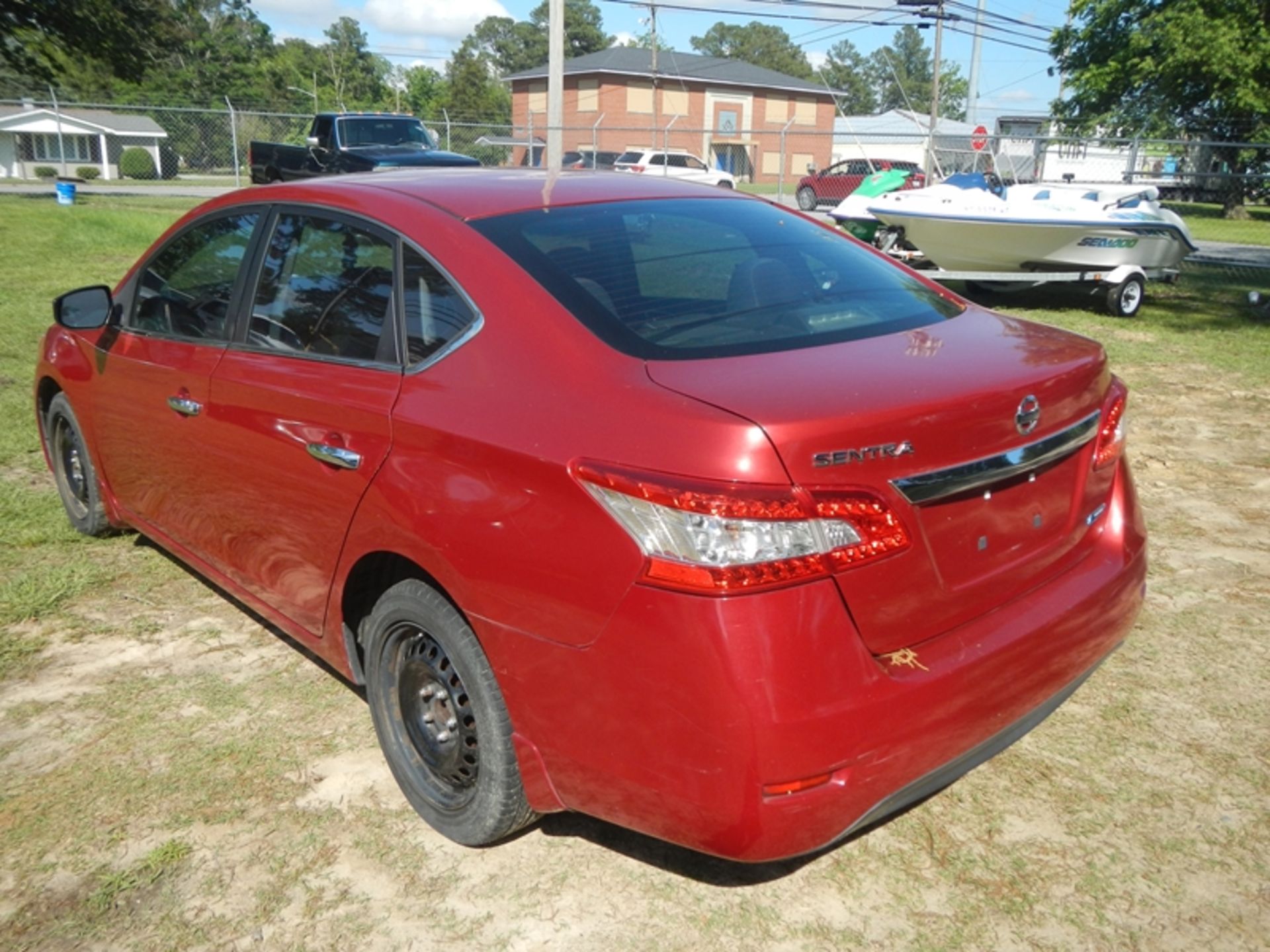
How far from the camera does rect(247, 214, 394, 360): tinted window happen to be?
3.04 m

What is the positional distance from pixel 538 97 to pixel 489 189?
60.1 m

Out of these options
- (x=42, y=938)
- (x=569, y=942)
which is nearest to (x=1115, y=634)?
(x=569, y=942)

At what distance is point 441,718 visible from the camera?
A: 293 centimetres

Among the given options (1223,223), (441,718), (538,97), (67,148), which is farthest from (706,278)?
(538,97)

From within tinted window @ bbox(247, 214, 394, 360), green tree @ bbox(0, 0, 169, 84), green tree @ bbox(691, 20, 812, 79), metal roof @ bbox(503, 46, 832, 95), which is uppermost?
green tree @ bbox(691, 20, 812, 79)

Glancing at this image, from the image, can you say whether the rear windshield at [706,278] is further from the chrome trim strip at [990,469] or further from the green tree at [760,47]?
the green tree at [760,47]

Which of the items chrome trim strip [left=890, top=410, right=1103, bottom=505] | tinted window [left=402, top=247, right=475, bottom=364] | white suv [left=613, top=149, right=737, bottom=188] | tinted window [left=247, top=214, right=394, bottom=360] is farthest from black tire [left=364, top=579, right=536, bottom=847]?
white suv [left=613, top=149, right=737, bottom=188]

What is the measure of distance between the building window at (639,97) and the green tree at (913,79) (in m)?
54.5

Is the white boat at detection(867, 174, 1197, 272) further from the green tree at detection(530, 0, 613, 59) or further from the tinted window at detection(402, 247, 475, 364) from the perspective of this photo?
the green tree at detection(530, 0, 613, 59)

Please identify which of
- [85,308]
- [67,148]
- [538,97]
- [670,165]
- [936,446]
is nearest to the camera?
[936,446]

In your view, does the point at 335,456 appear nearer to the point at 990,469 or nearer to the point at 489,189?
the point at 489,189

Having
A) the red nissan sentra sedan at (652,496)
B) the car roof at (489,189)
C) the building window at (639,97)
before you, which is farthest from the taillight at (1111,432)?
the building window at (639,97)

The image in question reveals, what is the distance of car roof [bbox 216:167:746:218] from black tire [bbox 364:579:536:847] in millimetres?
1106

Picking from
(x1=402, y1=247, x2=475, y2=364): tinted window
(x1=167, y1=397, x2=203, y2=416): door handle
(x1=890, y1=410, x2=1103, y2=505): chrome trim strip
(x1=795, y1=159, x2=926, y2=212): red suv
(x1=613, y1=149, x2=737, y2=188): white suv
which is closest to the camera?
(x1=890, y1=410, x2=1103, y2=505): chrome trim strip
